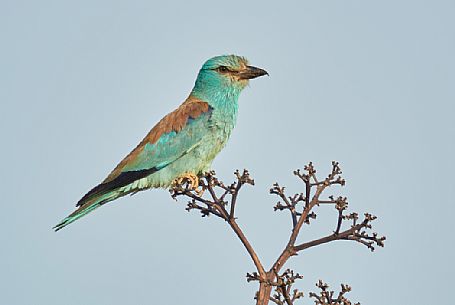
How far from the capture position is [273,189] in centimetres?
385

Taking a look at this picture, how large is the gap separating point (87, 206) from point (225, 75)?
6.52ft

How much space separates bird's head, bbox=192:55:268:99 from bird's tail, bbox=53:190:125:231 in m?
1.47

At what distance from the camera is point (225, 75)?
7211mm

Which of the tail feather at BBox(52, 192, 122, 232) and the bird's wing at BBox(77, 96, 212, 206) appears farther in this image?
the bird's wing at BBox(77, 96, 212, 206)

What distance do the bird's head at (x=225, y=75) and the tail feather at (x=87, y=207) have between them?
1.47m

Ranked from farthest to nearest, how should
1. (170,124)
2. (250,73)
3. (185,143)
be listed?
(250,73)
(170,124)
(185,143)

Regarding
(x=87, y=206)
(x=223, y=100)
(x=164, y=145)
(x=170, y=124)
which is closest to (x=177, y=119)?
(x=170, y=124)

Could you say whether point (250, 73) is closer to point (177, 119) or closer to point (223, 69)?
point (223, 69)

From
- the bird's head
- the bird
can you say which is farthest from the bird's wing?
the bird's head

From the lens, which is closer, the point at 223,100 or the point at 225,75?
the point at 223,100

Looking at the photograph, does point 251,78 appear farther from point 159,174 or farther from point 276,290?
point 276,290

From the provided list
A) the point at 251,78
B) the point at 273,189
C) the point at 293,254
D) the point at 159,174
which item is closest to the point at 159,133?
the point at 159,174

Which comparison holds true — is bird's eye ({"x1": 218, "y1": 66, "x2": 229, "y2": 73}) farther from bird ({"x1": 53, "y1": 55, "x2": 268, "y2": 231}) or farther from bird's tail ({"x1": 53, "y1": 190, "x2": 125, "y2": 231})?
bird's tail ({"x1": 53, "y1": 190, "x2": 125, "y2": 231})

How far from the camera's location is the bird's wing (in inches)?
264
